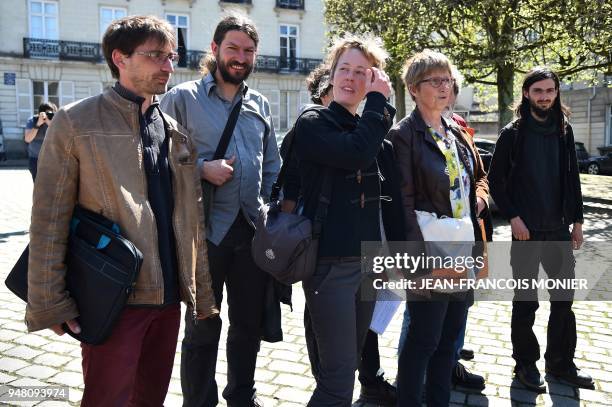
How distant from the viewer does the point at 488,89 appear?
74.0ft

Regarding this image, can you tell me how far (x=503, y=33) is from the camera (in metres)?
13.6

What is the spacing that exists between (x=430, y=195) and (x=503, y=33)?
39.4ft

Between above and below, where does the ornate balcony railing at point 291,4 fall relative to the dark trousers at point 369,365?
above

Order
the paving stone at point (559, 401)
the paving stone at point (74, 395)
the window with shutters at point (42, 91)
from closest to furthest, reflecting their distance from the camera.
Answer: the paving stone at point (74, 395), the paving stone at point (559, 401), the window with shutters at point (42, 91)

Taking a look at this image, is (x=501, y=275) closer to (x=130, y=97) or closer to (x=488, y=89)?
(x=130, y=97)

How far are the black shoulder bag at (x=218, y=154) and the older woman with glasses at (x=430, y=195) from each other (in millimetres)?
892

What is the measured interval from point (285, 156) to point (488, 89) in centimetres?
2152

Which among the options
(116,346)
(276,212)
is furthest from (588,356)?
(116,346)

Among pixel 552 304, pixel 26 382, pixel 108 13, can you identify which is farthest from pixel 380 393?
pixel 108 13

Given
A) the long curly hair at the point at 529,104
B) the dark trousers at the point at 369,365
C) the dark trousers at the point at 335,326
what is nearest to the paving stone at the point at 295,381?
the dark trousers at the point at 369,365

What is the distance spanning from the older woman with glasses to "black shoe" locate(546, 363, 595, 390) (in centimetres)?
118

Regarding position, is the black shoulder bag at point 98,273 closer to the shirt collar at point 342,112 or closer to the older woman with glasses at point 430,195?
the shirt collar at point 342,112

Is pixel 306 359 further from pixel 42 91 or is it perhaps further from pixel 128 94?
pixel 42 91

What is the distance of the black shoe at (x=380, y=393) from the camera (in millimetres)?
3600
